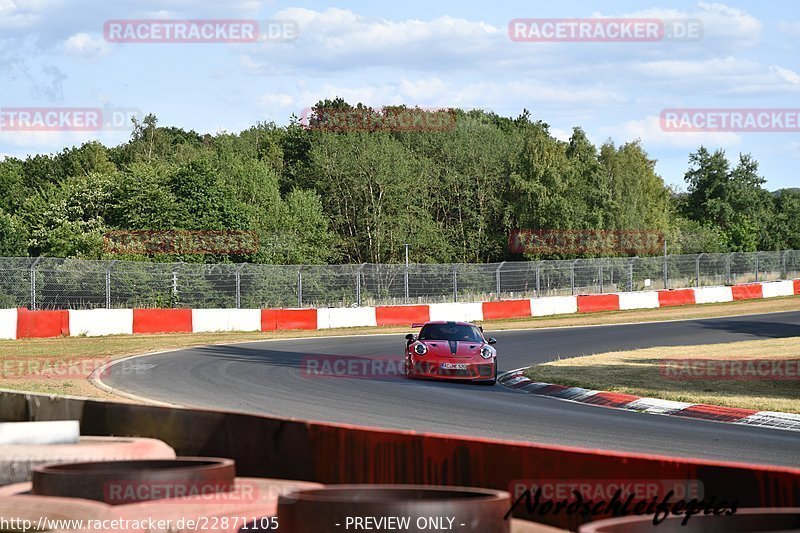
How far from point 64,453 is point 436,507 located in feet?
12.1

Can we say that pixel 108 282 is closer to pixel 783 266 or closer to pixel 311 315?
pixel 311 315

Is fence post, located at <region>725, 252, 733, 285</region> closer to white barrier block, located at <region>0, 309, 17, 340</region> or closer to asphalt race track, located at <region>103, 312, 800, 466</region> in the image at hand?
asphalt race track, located at <region>103, 312, 800, 466</region>

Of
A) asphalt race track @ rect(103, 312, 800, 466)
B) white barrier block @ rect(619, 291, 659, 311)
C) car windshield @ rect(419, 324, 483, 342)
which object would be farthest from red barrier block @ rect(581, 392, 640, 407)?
white barrier block @ rect(619, 291, 659, 311)

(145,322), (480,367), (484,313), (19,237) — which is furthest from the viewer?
(19,237)

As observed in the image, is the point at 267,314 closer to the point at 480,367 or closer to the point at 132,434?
the point at 480,367

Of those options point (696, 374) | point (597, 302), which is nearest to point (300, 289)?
point (597, 302)

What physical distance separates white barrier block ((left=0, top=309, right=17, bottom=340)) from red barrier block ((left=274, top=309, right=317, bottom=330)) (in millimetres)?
9073

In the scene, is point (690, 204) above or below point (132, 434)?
above

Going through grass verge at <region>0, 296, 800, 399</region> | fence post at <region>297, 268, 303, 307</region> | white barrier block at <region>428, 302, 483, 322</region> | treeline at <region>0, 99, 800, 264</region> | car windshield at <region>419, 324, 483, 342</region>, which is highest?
treeline at <region>0, 99, 800, 264</region>

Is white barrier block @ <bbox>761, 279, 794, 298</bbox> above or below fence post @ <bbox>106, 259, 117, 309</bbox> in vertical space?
below

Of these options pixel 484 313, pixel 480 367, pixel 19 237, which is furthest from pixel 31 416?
pixel 19 237

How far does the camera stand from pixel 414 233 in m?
74.9

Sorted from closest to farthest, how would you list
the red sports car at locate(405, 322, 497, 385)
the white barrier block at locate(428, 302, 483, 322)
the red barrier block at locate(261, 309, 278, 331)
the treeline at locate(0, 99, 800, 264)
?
the red sports car at locate(405, 322, 497, 385) < the red barrier block at locate(261, 309, 278, 331) < the white barrier block at locate(428, 302, 483, 322) < the treeline at locate(0, 99, 800, 264)

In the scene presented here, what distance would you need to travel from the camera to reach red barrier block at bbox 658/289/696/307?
46281 millimetres
